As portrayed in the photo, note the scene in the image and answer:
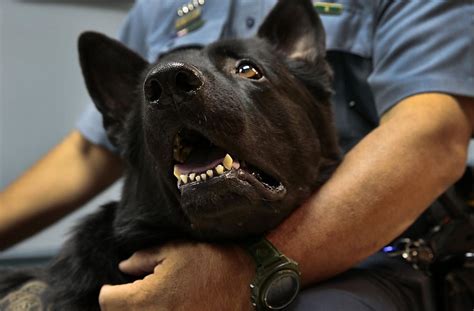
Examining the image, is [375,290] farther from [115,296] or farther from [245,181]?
[115,296]

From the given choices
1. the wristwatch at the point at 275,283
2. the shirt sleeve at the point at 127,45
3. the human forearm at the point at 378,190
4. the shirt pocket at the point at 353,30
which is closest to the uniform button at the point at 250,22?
the shirt pocket at the point at 353,30

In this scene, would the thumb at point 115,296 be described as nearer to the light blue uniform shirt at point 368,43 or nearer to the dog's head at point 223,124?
the dog's head at point 223,124

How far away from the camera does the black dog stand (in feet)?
2.54

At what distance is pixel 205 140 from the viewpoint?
0.84 meters

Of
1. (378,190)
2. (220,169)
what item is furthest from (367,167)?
(220,169)

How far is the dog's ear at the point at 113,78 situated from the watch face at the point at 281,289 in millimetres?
522

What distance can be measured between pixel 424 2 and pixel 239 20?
1.76 feet

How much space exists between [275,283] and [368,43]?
0.77 m

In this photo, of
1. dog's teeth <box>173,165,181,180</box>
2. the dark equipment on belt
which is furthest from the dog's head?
the dark equipment on belt

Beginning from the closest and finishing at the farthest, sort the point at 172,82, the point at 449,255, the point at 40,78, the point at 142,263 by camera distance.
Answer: the point at 172,82 → the point at 142,263 → the point at 449,255 → the point at 40,78

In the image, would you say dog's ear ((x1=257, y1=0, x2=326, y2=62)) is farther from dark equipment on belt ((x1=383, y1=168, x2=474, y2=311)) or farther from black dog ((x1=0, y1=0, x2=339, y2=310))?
dark equipment on belt ((x1=383, y1=168, x2=474, y2=311))

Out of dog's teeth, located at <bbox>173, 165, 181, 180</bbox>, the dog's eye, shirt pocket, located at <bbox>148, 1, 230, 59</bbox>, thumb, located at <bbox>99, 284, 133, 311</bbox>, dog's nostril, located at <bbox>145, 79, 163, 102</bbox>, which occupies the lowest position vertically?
thumb, located at <bbox>99, 284, 133, 311</bbox>

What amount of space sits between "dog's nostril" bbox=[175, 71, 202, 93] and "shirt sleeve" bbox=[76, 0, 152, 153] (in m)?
0.86

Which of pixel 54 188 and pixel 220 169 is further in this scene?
pixel 54 188
